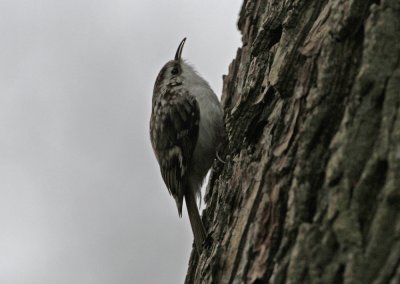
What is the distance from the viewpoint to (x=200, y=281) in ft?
8.69

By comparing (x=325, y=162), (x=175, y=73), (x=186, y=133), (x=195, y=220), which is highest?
(x=175, y=73)

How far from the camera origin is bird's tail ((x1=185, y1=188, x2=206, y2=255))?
3.11 metres

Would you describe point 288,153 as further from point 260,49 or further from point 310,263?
point 260,49

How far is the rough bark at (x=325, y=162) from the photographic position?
1740 millimetres

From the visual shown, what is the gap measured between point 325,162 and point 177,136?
7.02 feet

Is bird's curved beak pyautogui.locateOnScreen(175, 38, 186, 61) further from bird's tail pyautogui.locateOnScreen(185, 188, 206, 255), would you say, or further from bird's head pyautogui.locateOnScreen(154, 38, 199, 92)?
bird's tail pyautogui.locateOnScreen(185, 188, 206, 255)

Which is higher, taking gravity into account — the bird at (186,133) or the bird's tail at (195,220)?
the bird at (186,133)

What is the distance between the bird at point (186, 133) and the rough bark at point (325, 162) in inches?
52.7

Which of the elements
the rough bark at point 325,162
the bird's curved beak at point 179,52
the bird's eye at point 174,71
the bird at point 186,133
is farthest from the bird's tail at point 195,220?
the bird's curved beak at point 179,52

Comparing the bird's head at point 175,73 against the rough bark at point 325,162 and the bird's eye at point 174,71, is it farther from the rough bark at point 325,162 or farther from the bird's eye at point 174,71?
the rough bark at point 325,162

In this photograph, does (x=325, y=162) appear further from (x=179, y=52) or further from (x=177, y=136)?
(x=179, y=52)

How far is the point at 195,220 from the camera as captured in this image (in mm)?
3350

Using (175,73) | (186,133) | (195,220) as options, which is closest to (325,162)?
(195,220)

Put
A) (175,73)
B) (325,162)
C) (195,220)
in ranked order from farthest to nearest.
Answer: (175,73)
(195,220)
(325,162)
